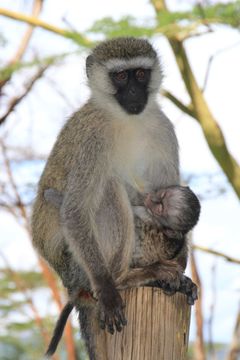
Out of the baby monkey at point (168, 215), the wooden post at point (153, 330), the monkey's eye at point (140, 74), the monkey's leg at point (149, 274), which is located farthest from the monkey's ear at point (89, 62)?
the wooden post at point (153, 330)

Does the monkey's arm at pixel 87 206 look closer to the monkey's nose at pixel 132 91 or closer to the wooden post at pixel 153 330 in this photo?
the monkey's nose at pixel 132 91

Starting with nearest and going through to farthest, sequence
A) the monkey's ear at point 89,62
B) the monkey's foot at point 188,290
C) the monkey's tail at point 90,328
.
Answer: the monkey's foot at point 188,290, the monkey's tail at point 90,328, the monkey's ear at point 89,62

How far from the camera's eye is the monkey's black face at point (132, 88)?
14.9 feet

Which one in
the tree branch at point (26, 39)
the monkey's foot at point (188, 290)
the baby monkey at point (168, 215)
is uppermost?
the tree branch at point (26, 39)

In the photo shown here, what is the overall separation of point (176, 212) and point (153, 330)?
90cm

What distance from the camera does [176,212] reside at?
4312 millimetres

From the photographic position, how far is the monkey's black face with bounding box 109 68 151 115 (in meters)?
4.54

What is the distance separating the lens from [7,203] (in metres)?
8.34

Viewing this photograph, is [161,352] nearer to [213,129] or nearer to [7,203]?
[213,129]

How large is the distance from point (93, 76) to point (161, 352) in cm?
200

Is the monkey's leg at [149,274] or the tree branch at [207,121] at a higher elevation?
the tree branch at [207,121]

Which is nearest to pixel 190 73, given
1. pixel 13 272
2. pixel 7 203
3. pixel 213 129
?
pixel 213 129

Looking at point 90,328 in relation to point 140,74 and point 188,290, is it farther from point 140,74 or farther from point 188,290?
point 140,74

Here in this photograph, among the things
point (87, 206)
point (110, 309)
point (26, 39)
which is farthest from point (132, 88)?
point (26, 39)
